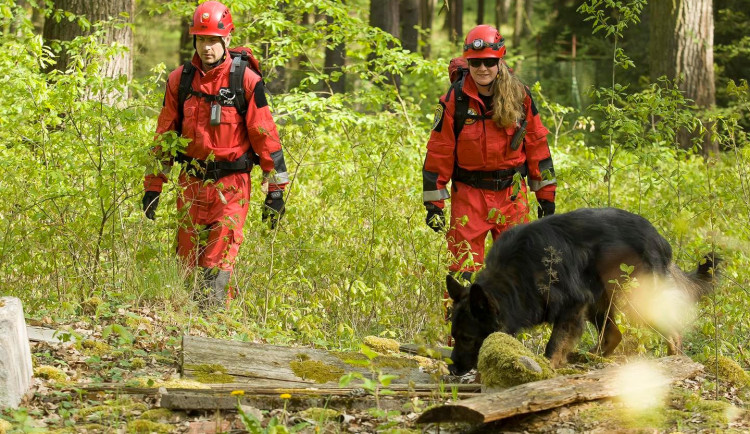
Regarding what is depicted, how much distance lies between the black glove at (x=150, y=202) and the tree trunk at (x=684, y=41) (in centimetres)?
1046

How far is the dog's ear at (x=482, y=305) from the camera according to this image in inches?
227

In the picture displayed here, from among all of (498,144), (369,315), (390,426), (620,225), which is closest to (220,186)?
(369,315)

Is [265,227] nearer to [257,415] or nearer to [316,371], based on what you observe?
[316,371]

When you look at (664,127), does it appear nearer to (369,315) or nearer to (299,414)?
(369,315)

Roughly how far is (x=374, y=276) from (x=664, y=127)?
2.96m

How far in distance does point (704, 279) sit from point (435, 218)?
7.10 feet

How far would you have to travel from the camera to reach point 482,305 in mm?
5852

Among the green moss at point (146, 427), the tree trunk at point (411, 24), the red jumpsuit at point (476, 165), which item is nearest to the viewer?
the green moss at point (146, 427)

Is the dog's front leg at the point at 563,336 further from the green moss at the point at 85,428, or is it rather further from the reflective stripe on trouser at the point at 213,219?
the green moss at the point at 85,428

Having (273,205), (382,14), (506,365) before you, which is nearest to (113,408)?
(506,365)

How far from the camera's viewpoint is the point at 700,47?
51.3 ft

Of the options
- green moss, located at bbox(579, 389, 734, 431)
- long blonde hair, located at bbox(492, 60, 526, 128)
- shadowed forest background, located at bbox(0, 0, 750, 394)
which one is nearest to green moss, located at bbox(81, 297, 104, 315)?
shadowed forest background, located at bbox(0, 0, 750, 394)

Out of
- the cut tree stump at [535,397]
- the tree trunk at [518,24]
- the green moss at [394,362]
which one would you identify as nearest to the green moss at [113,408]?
the cut tree stump at [535,397]

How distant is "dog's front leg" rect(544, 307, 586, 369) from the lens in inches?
240
